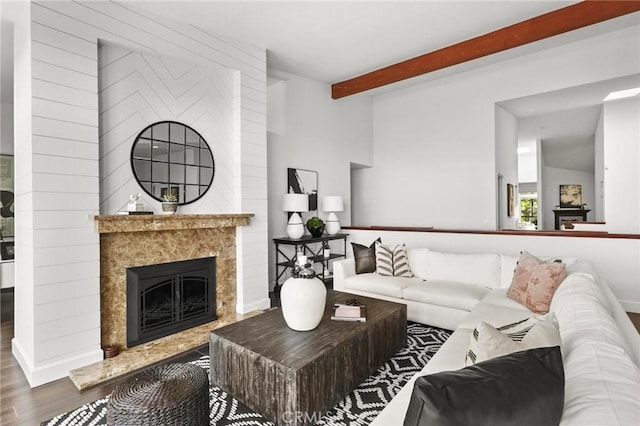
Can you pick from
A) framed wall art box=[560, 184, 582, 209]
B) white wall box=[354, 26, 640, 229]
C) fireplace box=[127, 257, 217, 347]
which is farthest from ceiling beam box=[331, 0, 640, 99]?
framed wall art box=[560, 184, 582, 209]

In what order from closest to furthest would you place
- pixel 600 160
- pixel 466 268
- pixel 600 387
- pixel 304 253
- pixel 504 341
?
pixel 600 387 → pixel 504 341 → pixel 466 268 → pixel 304 253 → pixel 600 160

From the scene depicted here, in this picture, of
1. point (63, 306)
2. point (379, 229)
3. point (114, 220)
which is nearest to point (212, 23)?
point (114, 220)

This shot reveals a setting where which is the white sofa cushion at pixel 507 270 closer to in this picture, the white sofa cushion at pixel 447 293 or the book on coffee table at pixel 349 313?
the white sofa cushion at pixel 447 293

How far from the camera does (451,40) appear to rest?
4.29 meters

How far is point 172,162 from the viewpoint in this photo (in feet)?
11.2

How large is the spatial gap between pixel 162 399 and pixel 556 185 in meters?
15.3

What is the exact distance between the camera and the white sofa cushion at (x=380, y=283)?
361 centimetres

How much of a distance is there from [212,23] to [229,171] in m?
1.62

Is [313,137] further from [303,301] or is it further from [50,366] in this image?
[50,366]

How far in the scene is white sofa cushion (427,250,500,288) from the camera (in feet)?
11.5

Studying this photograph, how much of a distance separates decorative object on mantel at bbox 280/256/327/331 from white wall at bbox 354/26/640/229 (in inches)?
186

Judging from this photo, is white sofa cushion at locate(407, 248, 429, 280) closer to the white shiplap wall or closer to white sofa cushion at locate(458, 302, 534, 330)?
white sofa cushion at locate(458, 302, 534, 330)

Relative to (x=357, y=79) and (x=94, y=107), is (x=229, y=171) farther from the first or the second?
(x=357, y=79)

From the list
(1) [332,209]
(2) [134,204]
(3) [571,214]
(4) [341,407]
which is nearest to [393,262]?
(1) [332,209]
